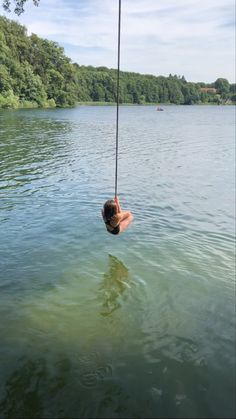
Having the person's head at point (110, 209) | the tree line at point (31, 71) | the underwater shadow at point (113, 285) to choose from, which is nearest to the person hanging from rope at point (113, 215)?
the person's head at point (110, 209)

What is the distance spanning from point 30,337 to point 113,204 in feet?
14.5

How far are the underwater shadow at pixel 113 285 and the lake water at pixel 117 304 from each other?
3cm

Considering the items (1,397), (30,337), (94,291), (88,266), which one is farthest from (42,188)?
(1,397)

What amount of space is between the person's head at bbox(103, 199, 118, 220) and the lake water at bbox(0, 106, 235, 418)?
1.67 meters

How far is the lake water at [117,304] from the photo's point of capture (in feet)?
22.0

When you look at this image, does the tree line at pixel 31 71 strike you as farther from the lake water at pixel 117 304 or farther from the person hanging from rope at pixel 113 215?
the person hanging from rope at pixel 113 215

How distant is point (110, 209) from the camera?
1139cm

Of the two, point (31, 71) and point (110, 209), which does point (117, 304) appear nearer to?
point (110, 209)

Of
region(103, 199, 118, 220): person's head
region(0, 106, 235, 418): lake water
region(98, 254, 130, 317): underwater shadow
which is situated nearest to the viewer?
region(0, 106, 235, 418): lake water

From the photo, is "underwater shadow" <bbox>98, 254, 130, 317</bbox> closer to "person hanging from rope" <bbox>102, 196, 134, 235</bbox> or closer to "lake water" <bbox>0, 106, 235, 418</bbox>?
"lake water" <bbox>0, 106, 235, 418</bbox>

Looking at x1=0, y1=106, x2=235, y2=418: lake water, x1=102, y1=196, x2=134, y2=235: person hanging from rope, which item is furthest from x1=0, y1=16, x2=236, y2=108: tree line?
x1=102, y1=196, x2=134, y2=235: person hanging from rope

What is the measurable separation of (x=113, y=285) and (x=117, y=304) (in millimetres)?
1129

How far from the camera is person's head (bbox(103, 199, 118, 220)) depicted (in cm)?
1129

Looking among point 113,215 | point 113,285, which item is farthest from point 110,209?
point 113,285
